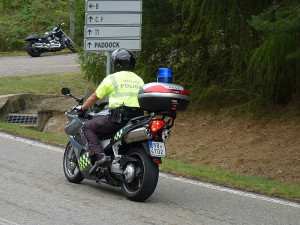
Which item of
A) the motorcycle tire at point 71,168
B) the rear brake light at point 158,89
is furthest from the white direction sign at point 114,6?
the rear brake light at point 158,89

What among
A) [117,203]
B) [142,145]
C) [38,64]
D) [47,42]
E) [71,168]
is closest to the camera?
[117,203]

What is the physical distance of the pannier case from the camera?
7465 mm

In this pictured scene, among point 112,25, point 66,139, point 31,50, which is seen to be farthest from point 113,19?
point 31,50

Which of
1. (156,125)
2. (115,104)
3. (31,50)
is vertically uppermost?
(115,104)

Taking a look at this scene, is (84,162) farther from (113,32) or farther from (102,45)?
(113,32)

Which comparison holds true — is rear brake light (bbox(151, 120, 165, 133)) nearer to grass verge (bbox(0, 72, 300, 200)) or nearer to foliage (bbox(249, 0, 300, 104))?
grass verge (bbox(0, 72, 300, 200))

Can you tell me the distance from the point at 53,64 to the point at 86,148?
58.0ft

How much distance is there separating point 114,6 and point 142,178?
626cm

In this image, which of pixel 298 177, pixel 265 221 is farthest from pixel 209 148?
pixel 265 221

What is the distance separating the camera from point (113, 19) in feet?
43.1

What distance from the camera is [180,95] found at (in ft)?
24.7

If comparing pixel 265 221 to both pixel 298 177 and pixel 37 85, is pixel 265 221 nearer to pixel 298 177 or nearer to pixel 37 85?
pixel 298 177

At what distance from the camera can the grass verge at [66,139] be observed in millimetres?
9078

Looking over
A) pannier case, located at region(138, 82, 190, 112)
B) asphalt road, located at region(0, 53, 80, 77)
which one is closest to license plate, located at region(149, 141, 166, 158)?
pannier case, located at region(138, 82, 190, 112)
